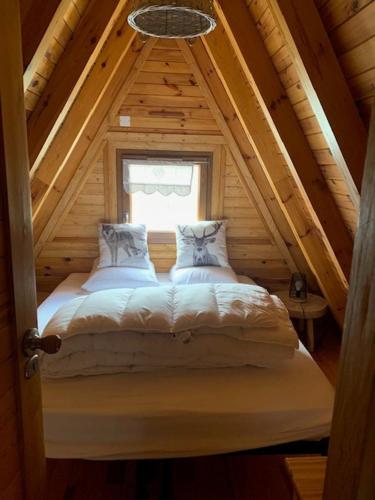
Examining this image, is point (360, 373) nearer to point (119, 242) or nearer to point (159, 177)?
point (119, 242)

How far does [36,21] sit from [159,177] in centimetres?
193

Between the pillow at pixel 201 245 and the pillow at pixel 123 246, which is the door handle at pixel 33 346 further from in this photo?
the pillow at pixel 201 245

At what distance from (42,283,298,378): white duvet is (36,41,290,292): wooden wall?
1629mm

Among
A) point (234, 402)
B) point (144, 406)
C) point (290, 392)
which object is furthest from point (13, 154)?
point (290, 392)

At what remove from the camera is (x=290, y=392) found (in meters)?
1.50

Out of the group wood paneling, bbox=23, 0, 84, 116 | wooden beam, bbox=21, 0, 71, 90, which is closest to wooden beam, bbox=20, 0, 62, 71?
wooden beam, bbox=21, 0, 71, 90

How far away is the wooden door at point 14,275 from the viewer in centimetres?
74

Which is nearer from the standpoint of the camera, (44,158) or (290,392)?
(290,392)

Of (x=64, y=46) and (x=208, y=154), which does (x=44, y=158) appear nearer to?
(x=64, y=46)

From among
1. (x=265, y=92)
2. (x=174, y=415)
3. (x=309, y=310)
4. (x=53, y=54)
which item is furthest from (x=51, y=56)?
(x=309, y=310)

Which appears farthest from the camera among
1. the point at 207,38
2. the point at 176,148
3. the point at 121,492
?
the point at 176,148

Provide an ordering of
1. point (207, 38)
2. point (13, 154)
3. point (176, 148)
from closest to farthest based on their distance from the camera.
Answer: point (13, 154) < point (207, 38) < point (176, 148)

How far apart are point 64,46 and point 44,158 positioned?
0.83 metres

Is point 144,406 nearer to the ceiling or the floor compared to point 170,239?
nearer to the floor
